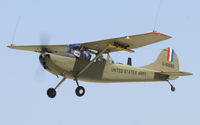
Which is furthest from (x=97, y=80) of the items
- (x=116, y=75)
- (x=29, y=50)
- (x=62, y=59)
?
(x=29, y=50)

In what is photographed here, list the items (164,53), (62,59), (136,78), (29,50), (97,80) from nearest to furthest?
(62,59)
(97,80)
(136,78)
(29,50)
(164,53)

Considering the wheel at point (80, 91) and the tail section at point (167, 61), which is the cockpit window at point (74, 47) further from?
the tail section at point (167, 61)

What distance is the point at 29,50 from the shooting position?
67.8ft

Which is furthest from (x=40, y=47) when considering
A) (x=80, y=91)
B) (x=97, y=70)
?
(x=80, y=91)

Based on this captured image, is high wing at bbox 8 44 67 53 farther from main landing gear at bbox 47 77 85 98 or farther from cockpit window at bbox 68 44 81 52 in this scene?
main landing gear at bbox 47 77 85 98

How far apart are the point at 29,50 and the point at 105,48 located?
551cm

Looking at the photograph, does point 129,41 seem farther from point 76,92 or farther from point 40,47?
point 40,47

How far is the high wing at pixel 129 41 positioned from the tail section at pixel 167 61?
498cm

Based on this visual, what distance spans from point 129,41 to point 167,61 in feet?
21.2

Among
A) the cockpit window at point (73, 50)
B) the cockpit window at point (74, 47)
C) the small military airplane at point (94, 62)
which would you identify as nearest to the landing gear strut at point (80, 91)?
the small military airplane at point (94, 62)

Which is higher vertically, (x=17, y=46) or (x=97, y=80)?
(x=17, y=46)

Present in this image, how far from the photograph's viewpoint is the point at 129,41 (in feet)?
53.4

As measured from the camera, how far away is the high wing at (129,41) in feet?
50.1

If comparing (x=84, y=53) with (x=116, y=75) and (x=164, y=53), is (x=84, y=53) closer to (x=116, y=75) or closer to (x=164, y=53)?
(x=116, y=75)
